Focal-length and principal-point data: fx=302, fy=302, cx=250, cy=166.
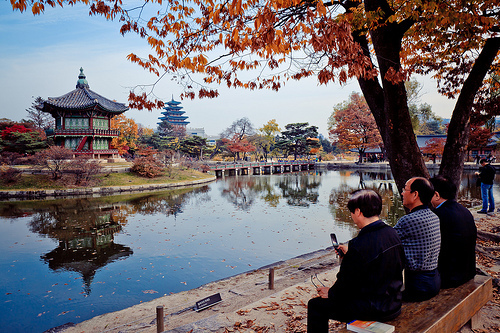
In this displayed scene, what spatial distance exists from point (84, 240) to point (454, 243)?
33.2 ft

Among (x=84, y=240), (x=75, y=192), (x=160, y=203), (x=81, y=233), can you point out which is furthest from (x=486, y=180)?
(x=75, y=192)

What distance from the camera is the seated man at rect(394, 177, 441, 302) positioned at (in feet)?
7.41

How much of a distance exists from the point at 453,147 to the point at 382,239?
3388mm

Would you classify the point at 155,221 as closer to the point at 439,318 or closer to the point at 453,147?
the point at 453,147

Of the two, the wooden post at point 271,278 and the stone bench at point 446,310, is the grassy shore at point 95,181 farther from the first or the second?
the stone bench at point 446,310

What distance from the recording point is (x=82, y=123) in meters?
29.5

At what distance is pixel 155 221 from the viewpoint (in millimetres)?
12328

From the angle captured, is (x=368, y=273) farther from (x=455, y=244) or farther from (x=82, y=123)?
(x=82, y=123)

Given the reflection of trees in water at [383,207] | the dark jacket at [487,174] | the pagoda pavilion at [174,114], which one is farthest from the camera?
the pagoda pavilion at [174,114]

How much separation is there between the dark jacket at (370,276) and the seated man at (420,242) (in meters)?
0.38

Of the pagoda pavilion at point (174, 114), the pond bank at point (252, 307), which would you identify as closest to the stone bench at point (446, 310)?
the pond bank at point (252, 307)

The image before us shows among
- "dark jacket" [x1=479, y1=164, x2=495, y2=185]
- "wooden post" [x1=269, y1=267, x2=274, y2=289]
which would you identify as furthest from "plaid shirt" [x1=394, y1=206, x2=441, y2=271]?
"dark jacket" [x1=479, y1=164, x2=495, y2=185]

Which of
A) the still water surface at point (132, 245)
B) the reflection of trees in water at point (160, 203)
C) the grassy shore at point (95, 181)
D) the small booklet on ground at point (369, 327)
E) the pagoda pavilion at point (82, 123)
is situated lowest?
the still water surface at point (132, 245)

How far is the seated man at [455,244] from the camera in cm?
259
